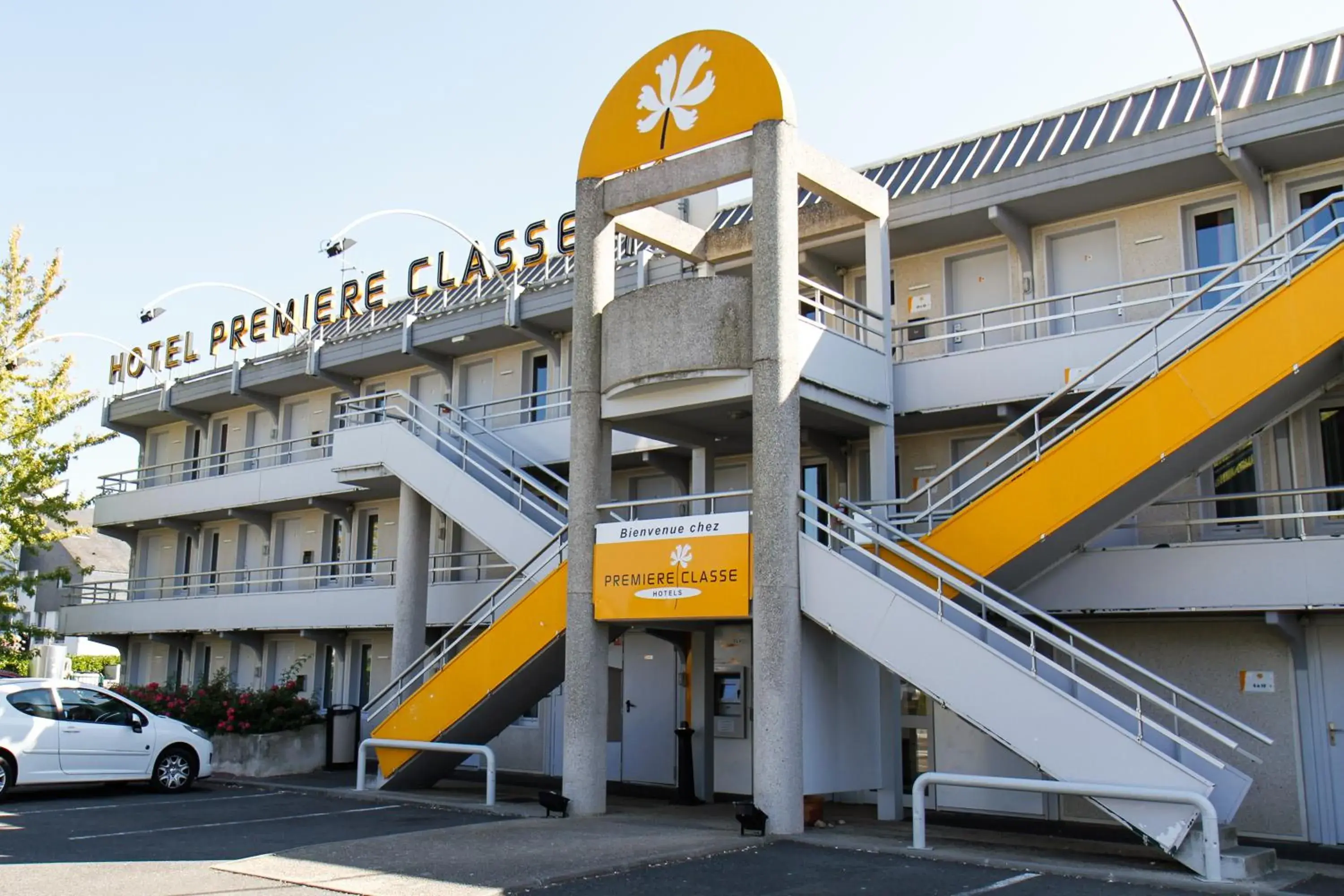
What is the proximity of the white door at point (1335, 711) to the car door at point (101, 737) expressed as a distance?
16.6m

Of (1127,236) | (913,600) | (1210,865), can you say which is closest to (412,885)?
(913,600)

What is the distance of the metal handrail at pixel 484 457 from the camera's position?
762 inches

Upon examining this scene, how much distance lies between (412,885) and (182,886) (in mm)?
2041

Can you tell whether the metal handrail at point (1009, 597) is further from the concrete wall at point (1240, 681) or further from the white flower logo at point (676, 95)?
the white flower logo at point (676, 95)

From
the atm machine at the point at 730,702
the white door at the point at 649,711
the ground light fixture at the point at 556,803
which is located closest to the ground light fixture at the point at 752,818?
the ground light fixture at the point at 556,803

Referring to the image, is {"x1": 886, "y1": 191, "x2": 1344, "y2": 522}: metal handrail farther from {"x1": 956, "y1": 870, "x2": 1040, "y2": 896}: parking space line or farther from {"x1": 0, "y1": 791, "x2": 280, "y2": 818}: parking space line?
{"x1": 0, "y1": 791, "x2": 280, "y2": 818}: parking space line

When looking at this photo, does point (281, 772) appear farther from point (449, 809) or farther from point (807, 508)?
point (807, 508)

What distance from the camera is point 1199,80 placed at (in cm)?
1739

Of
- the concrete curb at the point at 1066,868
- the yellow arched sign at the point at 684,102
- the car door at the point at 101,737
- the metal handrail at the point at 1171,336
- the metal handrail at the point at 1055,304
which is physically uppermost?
the yellow arched sign at the point at 684,102

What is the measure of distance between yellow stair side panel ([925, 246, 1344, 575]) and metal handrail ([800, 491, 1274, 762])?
641 mm

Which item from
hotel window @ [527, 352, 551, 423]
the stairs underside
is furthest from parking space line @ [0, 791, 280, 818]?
the stairs underside

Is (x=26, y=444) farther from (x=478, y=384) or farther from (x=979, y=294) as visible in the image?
(x=979, y=294)

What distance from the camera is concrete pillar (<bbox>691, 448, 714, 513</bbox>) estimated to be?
1855 cm

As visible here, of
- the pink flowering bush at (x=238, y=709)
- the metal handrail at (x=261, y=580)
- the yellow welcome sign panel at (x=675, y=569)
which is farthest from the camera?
the metal handrail at (x=261, y=580)
